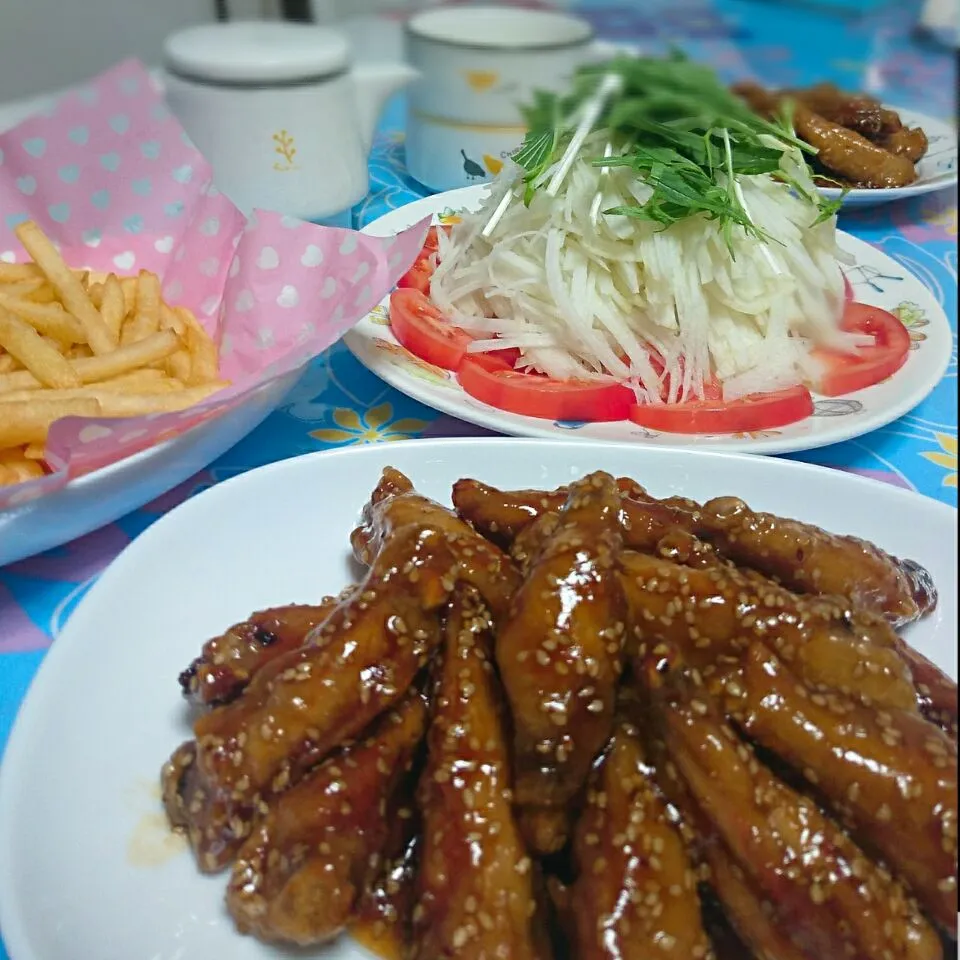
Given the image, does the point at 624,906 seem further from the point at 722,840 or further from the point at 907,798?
the point at 907,798

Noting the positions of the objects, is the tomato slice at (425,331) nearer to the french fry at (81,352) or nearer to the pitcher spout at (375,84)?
the french fry at (81,352)

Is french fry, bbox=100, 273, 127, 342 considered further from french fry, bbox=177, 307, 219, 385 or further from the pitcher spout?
the pitcher spout

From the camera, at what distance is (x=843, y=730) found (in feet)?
2.39

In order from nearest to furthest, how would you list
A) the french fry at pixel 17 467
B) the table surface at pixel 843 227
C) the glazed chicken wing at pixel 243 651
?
the table surface at pixel 843 227 → the glazed chicken wing at pixel 243 651 → the french fry at pixel 17 467

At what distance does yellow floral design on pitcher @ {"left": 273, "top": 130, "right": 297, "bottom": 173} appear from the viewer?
3.15ft

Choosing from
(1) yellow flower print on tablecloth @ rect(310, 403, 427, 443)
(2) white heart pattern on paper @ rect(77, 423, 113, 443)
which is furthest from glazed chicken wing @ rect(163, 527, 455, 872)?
(1) yellow flower print on tablecloth @ rect(310, 403, 427, 443)

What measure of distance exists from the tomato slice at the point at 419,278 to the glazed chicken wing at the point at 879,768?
0.98m

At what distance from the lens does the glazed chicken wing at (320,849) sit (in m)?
0.78

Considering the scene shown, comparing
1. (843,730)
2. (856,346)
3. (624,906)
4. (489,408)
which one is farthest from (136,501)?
(856,346)

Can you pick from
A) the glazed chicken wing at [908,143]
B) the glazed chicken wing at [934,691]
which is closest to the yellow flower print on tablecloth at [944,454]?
the glazed chicken wing at [934,691]

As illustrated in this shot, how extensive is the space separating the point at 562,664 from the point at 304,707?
0.84 ft

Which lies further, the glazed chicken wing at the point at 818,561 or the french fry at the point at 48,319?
the french fry at the point at 48,319

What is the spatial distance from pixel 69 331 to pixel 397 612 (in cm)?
89

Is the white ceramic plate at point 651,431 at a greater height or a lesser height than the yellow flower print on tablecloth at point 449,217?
lesser
